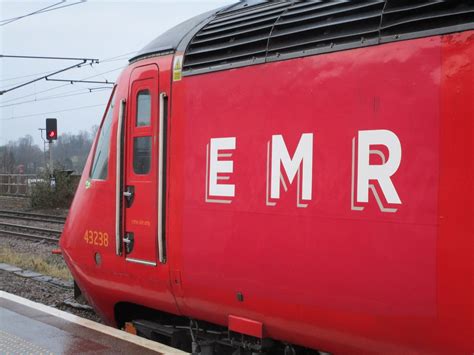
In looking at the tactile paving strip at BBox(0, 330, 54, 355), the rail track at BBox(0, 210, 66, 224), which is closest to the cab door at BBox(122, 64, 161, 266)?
the tactile paving strip at BBox(0, 330, 54, 355)

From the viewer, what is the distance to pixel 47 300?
7.84 meters

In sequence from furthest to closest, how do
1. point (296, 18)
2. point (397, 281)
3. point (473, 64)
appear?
point (296, 18)
point (397, 281)
point (473, 64)

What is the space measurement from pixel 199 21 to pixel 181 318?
2.62 metres

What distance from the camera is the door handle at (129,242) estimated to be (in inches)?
187

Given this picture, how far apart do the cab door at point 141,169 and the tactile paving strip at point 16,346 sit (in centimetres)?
103

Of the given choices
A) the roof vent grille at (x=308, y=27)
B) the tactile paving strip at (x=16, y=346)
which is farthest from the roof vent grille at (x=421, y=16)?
the tactile paving strip at (x=16, y=346)

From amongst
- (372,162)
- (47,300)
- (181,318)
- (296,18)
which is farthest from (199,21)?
(47,300)

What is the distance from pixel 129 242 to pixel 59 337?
1.05m

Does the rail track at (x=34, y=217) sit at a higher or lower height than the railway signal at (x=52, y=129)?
lower

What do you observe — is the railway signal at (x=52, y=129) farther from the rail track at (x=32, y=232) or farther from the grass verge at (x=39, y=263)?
the grass verge at (x=39, y=263)

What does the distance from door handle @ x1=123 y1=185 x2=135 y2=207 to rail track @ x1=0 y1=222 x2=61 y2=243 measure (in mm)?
9562

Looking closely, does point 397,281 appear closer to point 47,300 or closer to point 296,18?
point 296,18

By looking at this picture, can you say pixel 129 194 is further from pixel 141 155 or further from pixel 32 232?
pixel 32 232

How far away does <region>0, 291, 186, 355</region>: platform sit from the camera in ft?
14.8
